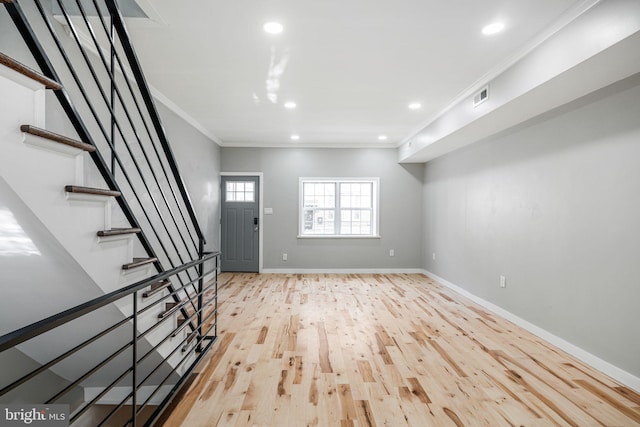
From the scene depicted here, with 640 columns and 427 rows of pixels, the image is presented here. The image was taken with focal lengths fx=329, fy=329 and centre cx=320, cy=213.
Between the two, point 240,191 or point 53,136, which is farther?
point 240,191

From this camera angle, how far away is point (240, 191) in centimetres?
666

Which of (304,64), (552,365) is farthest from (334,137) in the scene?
(552,365)

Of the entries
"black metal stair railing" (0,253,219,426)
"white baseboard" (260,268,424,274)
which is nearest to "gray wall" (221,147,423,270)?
"white baseboard" (260,268,424,274)

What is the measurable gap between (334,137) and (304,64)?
3.06m

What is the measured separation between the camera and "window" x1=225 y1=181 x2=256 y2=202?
21.8ft

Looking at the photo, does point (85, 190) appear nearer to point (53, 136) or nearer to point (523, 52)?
point (53, 136)

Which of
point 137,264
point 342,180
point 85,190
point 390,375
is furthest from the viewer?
point 342,180

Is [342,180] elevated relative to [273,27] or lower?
lower

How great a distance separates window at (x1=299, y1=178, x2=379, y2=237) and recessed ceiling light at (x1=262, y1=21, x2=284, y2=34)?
429 cm

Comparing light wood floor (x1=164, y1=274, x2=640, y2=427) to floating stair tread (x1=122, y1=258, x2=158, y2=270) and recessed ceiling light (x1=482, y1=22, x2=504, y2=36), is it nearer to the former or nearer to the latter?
floating stair tread (x1=122, y1=258, x2=158, y2=270)

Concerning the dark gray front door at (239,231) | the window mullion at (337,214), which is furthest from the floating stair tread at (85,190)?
the window mullion at (337,214)

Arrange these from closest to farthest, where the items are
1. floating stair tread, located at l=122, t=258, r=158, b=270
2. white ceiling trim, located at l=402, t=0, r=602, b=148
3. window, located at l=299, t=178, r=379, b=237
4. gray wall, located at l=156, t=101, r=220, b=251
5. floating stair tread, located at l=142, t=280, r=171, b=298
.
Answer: floating stair tread, located at l=122, t=258, r=158, b=270, floating stair tread, located at l=142, t=280, r=171, b=298, white ceiling trim, located at l=402, t=0, r=602, b=148, gray wall, located at l=156, t=101, r=220, b=251, window, located at l=299, t=178, r=379, b=237

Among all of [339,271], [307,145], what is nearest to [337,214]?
[339,271]

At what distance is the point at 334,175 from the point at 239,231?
222cm
